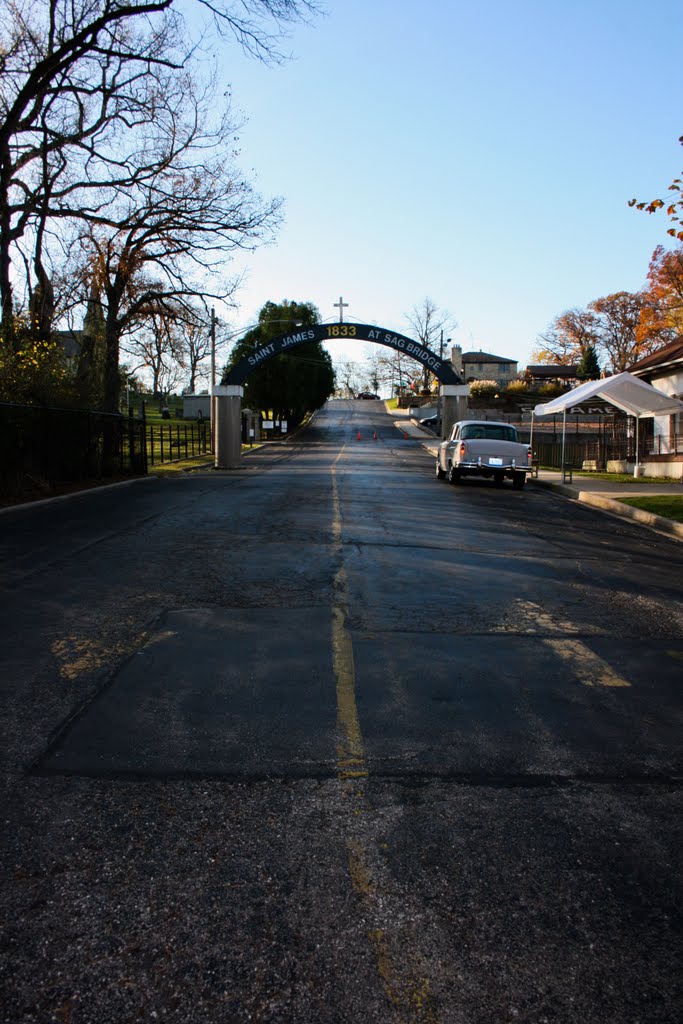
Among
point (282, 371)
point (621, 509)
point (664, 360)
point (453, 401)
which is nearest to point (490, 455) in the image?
point (621, 509)

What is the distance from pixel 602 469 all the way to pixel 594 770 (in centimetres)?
3197

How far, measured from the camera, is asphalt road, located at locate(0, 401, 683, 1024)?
97.6 inches

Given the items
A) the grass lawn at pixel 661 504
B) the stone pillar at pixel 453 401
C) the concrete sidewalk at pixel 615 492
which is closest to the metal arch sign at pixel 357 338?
the stone pillar at pixel 453 401

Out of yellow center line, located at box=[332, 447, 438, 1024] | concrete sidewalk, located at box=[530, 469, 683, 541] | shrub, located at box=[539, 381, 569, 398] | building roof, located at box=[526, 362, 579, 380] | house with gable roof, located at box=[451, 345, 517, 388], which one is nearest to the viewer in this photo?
yellow center line, located at box=[332, 447, 438, 1024]

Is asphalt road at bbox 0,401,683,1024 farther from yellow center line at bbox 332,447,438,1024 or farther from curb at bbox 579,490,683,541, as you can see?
curb at bbox 579,490,683,541

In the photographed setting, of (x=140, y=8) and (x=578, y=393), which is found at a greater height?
(x=140, y=8)

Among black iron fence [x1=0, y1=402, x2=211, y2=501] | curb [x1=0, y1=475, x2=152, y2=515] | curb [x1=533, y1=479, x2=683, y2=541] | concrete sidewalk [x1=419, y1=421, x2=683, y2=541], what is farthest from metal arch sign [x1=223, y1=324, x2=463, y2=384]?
curb [x1=533, y1=479, x2=683, y2=541]

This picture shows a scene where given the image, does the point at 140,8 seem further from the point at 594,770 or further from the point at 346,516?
the point at 594,770

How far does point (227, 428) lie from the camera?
36.0m

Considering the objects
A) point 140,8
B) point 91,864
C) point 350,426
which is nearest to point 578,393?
point 140,8

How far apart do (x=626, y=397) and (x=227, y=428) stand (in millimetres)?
17702

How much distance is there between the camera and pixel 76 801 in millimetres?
3652

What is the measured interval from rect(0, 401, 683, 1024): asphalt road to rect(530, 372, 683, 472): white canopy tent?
50.9 feet

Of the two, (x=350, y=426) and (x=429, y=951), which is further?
(x=350, y=426)
